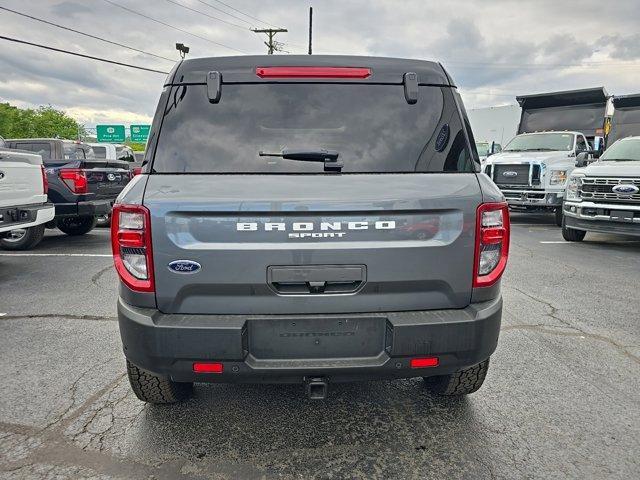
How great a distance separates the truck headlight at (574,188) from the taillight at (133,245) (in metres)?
8.52

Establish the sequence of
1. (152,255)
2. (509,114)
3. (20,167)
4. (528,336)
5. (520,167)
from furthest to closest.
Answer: (509,114), (520,167), (20,167), (528,336), (152,255)

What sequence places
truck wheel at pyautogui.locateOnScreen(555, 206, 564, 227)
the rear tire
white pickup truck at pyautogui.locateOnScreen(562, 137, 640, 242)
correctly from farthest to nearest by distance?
1. truck wheel at pyautogui.locateOnScreen(555, 206, 564, 227)
2. the rear tire
3. white pickup truck at pyautogui.locateOnScreen(562, 137, 640, 242)

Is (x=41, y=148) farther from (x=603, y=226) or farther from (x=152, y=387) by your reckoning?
(x=603, y=226)

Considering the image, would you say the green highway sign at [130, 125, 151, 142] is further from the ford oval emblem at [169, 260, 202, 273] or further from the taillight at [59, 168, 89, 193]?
the ford oval emblem at [169, 260, 202, 273]

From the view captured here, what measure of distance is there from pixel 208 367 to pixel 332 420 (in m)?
Answer: 0.97

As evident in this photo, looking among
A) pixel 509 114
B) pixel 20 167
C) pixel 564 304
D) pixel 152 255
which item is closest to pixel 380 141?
pixel 152 255

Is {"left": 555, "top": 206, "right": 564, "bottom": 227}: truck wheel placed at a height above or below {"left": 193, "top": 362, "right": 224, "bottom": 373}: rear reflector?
below

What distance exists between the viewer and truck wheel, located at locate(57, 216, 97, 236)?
31.5 feet

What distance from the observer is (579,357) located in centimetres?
367

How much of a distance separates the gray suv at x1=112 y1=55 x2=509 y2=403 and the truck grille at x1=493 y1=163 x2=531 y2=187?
10.0 m

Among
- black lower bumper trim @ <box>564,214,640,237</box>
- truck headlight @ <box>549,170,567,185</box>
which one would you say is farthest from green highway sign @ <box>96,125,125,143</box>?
black lower bumper trim @ <box>564,214,640,237</box>

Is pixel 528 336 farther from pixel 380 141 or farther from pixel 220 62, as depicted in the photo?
pixel 220 62

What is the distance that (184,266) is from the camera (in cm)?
211

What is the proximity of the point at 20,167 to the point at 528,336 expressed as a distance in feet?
21.4
